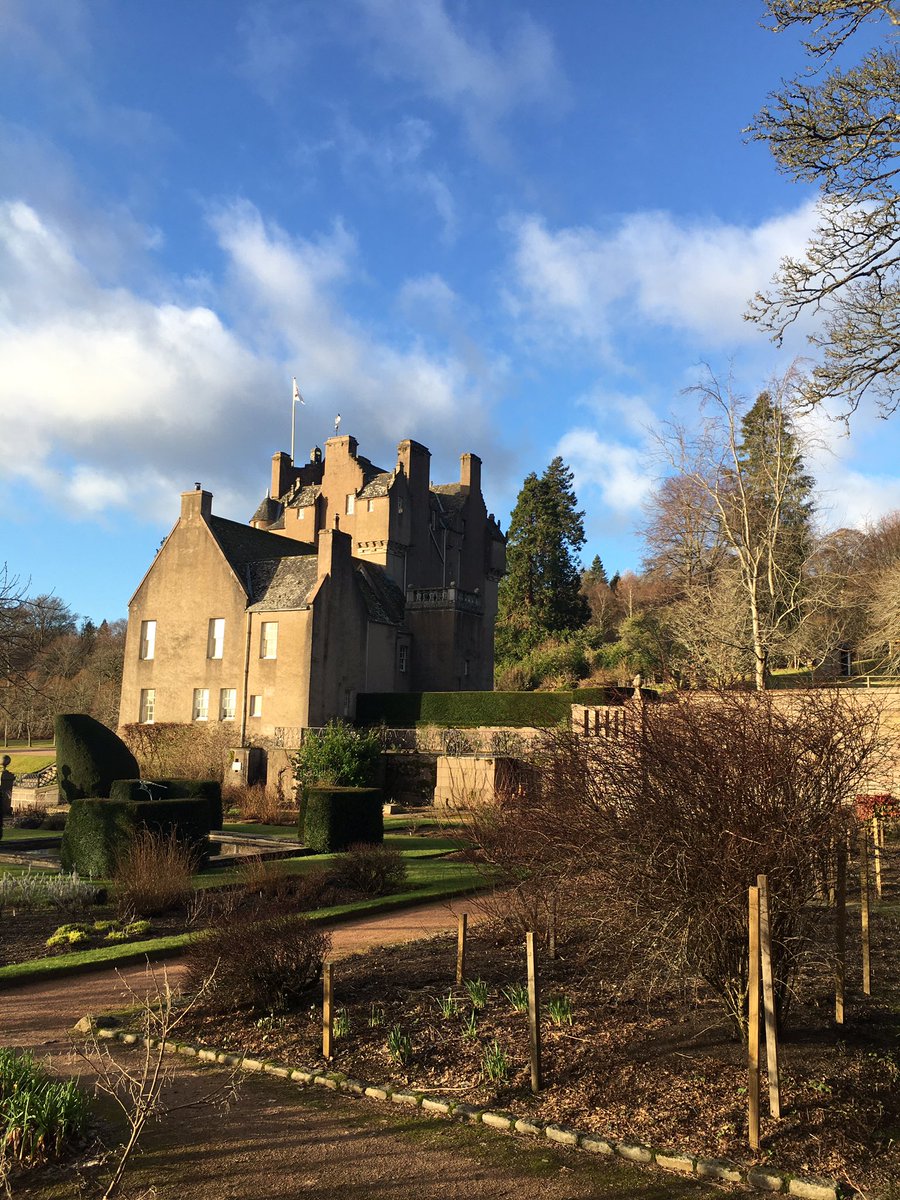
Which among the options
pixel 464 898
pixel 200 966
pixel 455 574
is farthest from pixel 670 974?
pixel 455 574

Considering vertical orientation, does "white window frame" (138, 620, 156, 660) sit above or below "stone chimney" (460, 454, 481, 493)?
below

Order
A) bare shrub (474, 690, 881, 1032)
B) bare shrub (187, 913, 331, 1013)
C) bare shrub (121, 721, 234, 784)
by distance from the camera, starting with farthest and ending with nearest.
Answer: bare shrub (121, 721, 234, 784), bare shrub (187, 913, 331, 1013), bare shrub (474, 690, 881, 1032)

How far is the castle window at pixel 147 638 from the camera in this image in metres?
39.8

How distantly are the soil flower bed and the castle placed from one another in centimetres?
2693

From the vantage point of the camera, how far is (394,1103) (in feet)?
20.5

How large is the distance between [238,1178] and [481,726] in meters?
29.0

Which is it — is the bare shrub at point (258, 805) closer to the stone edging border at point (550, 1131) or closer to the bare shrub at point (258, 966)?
the bare shrub at point (258, 966)

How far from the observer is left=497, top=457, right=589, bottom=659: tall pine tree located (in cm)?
5412

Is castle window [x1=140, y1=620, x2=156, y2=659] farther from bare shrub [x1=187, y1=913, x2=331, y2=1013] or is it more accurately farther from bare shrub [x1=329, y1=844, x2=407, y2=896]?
bare shrub [x1=187, y1=913, x2=331, y2=1013]

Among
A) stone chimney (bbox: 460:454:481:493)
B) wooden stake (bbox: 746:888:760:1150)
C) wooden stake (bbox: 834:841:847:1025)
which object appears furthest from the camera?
stone chimney (bbox: 460:454:481:493)

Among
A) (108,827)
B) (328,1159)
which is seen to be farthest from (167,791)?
(328,1159)

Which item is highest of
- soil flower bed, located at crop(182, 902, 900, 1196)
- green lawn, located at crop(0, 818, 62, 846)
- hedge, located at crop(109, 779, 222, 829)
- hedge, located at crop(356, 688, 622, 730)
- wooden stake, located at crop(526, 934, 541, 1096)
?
hedge, located at crop(356, 688, 622, 730)

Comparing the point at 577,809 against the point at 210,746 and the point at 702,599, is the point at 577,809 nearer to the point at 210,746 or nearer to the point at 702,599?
the point at 702,599

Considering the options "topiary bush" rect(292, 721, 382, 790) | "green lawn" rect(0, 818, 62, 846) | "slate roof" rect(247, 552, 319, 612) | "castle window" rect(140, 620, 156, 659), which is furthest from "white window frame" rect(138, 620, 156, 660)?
"topiary bush" rect(292, 721, 382, 790)
